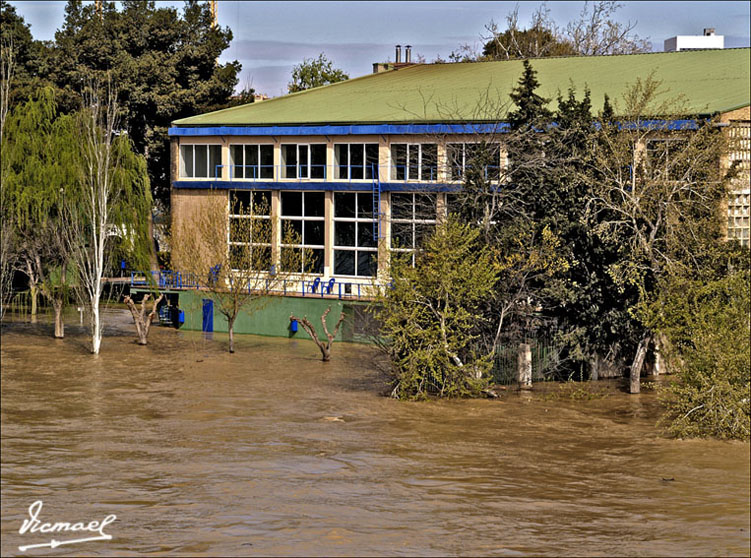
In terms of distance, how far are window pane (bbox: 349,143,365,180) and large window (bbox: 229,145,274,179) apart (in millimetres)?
3820

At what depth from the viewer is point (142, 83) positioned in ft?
185

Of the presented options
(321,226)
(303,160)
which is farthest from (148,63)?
(321,226)

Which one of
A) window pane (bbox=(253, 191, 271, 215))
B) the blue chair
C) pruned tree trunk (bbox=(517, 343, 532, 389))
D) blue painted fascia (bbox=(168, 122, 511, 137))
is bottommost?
pruned tree trunk (bbox=(517, 343, 532, 389))

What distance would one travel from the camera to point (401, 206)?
42.8m

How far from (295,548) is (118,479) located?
5730 mm

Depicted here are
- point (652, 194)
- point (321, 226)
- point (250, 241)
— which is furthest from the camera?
point (321, 226)

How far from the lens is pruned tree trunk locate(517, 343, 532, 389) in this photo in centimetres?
3234

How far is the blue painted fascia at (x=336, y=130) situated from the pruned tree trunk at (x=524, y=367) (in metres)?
8.02

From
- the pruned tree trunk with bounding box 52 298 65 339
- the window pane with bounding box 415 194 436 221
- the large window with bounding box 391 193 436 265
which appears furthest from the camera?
the pruned tree trunk with bounding box 52 298 65 339

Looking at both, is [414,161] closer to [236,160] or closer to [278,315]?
Result: [278,315]

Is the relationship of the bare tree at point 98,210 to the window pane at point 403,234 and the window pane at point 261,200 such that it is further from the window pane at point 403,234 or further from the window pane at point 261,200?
the window pane at point 403,234

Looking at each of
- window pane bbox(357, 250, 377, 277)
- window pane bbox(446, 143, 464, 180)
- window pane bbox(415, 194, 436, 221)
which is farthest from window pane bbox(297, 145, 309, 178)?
window pane bbox(446, 143, 464, 180)

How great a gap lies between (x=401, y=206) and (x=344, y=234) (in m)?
3.17

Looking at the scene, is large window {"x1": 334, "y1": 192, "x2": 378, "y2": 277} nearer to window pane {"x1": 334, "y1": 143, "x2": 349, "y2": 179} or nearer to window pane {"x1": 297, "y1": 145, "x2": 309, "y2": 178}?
window pane {"x1": 334, "y1": 143, "x2": 349, "y2": 179}
